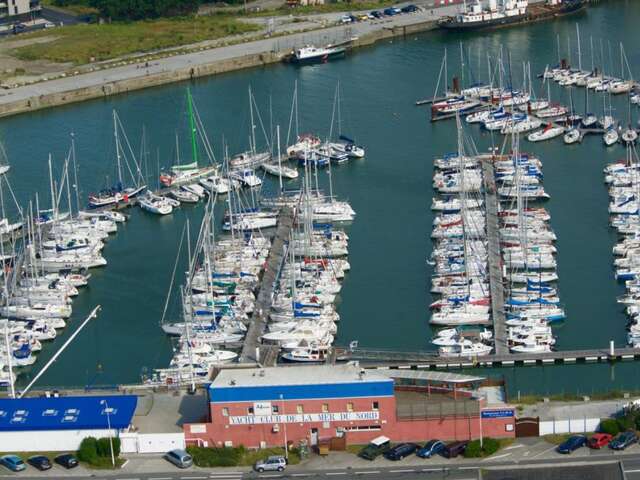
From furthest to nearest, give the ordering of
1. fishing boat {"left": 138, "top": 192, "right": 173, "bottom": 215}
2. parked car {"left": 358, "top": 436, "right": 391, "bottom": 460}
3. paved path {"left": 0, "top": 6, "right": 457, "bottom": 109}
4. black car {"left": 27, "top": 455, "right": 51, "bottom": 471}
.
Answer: paved path {"left": 0, "top": 6, "right": 457, "bottom": 109} → fishing boat {"left": 138, "top": 192, "right": 173, "bottom": 215} → black car {"left": 27, "top": 455, "right": 51, "bottom": 471} → parked car {"left": 358, "top": 436, "right": 391, "bottom": 460}

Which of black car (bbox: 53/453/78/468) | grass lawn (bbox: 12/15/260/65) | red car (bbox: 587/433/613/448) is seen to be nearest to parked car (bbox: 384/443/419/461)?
red car (bbox: 587/433/613/448)

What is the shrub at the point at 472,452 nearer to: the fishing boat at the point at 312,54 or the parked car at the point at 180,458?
the parked car at the point at 180,458

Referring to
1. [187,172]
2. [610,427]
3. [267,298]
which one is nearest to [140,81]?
[187,172]

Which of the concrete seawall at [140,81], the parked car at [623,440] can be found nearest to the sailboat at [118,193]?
the concrete seawall at [140,81]

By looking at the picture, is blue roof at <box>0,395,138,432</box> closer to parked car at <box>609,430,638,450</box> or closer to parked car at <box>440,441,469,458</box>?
parked car at <box>440,441,469,458</box>

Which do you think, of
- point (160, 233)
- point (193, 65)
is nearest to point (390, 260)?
point (160, 233)

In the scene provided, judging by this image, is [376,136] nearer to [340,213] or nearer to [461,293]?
[340,213]
